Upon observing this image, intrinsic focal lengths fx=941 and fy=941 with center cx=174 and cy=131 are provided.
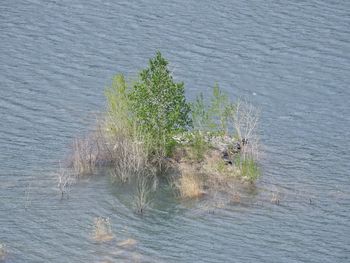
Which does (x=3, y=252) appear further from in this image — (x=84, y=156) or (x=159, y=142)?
(x=159, y=142)

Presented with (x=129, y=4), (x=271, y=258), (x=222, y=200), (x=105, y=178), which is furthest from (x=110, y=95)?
(x=129, y=4)

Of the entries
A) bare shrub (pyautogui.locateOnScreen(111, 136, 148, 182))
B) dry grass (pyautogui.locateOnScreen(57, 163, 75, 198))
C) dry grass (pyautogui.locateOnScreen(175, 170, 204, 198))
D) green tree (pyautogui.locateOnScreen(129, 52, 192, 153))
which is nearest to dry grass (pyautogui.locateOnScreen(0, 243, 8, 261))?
dry grass (pyautogui.locateOnScreen(57, 163, 75, 198))

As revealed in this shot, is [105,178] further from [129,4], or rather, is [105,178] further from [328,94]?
[129,4]

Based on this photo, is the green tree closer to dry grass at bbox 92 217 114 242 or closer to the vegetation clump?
the vegetation clump

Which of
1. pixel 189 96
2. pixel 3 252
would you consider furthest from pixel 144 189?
pixel 189 96

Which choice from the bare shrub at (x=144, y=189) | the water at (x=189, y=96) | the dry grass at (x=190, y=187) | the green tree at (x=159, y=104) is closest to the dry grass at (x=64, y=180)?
the water at (x=189, y=96)

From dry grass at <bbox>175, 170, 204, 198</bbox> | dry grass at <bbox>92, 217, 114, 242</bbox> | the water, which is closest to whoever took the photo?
dry grass at <bbox>92, 217, 114, 242</bbox>

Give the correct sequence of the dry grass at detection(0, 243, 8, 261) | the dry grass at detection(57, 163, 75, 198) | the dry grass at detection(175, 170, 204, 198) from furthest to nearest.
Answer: the dry grass at detection(57, 163, 75, 198), the dry grass at detection(175, 170, 204, 198), the dry grass at detection(0, 243, 8, 261)
